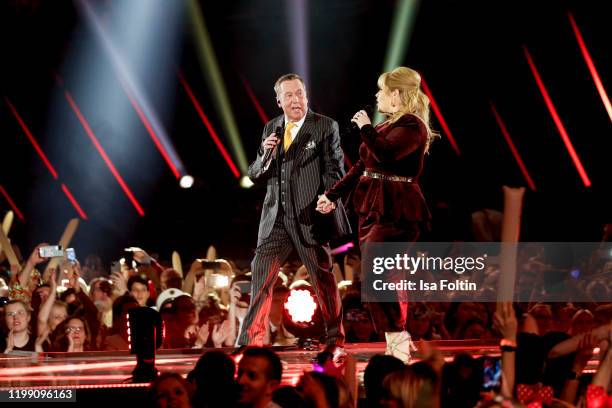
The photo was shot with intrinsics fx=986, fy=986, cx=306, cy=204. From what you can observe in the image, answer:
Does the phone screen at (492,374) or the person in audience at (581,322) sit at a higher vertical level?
the person in audience at (581,322)

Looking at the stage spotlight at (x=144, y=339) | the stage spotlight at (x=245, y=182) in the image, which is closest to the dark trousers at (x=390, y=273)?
the stage spotlight at (x=144, y=339)

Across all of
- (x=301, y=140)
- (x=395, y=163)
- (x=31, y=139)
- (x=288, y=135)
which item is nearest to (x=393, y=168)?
(x=395, y=163)

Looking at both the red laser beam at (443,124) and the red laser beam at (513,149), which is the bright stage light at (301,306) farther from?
the red laser beam at (513,149)

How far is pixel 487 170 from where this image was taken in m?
14.5

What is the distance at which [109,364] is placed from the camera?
698 centimetres

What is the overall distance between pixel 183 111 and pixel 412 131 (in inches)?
398

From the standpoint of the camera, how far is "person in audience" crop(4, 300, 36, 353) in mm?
7840

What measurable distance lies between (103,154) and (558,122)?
7132mm

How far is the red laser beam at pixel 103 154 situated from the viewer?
15.8 metres

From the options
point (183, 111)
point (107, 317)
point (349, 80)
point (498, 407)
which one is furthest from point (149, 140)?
point (498, 407)

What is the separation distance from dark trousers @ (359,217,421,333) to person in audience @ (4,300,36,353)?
306 centimetres

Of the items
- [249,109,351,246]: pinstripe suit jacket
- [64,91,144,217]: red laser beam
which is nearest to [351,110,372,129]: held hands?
[249,109,351,246]: pinstripe suit jacket

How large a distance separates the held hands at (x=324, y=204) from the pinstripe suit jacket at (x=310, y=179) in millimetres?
112

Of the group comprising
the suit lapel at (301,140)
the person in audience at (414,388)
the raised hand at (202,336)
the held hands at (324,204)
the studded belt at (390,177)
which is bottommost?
the person in audience at (414,388)
